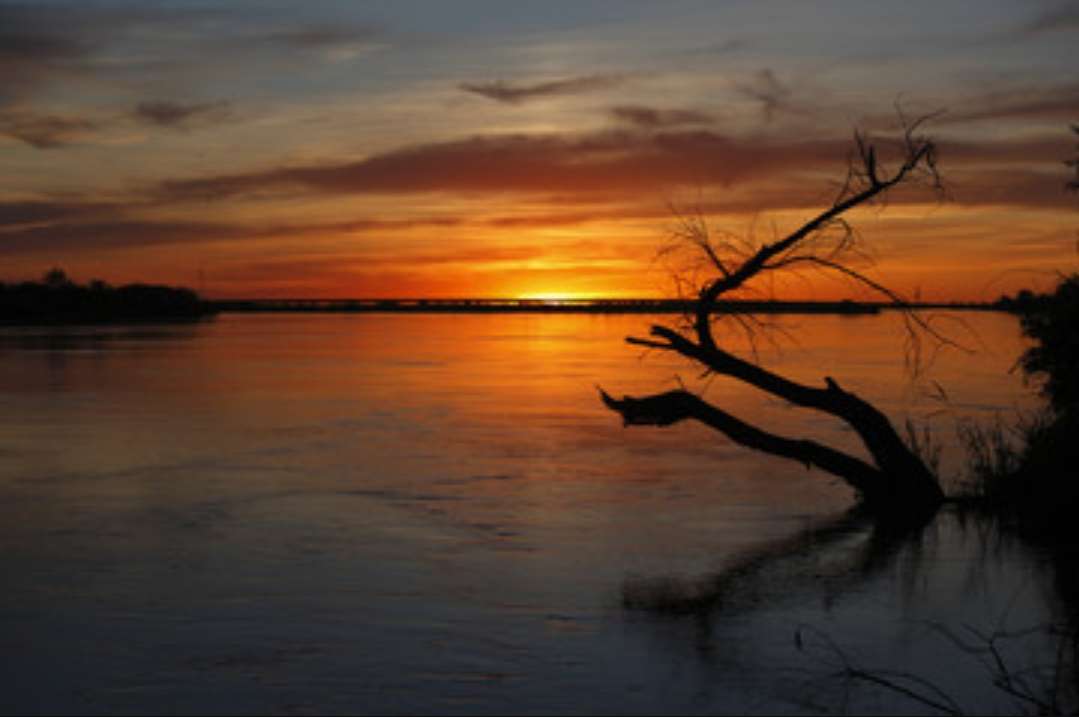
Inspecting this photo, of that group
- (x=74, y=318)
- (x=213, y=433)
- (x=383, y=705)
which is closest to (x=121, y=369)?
(x=213, y=433)

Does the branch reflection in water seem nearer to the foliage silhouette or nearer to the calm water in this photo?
the calm water

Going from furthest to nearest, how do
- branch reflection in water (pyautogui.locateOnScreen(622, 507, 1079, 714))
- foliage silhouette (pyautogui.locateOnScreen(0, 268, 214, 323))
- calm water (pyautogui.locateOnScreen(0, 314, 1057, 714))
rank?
1. foliage silhouette (pyautogui.locateOnScreen(0, 268, 214, 323))
2. calm water (pyautogui.locateOnScreen(0, 314, 1057, 714))
3. branch reflection in water (pyautogui.locateOnScreen(622, 507, 1079, 714))

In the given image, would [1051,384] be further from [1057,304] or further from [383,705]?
[383,705]

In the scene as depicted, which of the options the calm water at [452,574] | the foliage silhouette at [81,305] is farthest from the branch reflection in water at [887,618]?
the foliage silhouette at [81,305]

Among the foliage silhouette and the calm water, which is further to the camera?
the foliage silhouette

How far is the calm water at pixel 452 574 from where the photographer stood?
9234 mm

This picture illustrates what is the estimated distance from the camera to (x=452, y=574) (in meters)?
12.8

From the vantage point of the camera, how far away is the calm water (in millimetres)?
9234

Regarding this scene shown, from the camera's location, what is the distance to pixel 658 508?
56.3ft

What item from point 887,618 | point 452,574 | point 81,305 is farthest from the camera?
point 81,305

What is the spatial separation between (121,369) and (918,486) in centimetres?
3623

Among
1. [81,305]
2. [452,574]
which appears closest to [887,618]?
[452,574]

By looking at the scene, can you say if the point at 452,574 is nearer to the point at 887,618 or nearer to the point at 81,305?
the point at 887,618

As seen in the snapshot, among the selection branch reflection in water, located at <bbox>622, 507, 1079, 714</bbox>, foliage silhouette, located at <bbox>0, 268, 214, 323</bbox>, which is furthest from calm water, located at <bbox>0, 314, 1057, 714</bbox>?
foliage silhouette, located at <bbox>0, 268, 214, 323</bbox>
